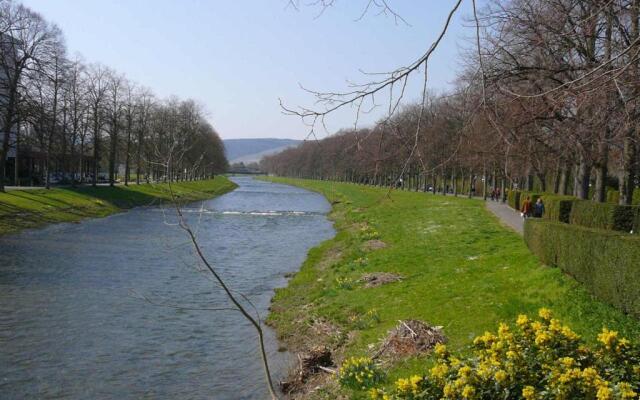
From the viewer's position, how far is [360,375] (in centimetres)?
903

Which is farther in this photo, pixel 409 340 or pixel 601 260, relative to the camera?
pixel 601 260

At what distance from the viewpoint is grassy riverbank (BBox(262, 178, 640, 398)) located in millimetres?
10438

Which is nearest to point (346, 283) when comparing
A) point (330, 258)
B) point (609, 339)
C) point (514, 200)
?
point (330, 258)

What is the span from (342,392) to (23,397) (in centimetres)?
545

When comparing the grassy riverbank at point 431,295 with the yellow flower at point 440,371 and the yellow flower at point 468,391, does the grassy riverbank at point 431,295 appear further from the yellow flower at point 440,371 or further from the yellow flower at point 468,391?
the yellow flower at point 468,391

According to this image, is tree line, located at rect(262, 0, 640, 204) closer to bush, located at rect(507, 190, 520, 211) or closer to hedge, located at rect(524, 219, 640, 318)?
hedge, located at rect(524, 219, 640, 318)

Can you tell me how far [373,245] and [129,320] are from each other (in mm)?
13510

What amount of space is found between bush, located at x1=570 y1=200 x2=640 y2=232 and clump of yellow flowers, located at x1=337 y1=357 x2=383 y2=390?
14850 mm

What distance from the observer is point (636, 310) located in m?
9.17

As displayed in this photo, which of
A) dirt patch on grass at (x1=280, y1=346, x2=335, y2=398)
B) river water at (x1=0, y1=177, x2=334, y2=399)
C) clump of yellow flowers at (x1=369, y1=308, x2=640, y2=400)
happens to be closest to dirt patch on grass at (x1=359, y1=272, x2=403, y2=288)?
river water at (x1=0, y1=177, x2=334, y2=399)

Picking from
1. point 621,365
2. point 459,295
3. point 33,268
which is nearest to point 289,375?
point 459,295

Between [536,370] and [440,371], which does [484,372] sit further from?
[536,370]

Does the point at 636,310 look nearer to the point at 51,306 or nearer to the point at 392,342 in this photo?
the point at 392,342

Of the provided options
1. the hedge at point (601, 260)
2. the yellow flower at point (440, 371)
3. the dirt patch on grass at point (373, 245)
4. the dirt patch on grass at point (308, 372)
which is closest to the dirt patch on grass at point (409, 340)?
the dirt patch on grass at point (308, 372)
